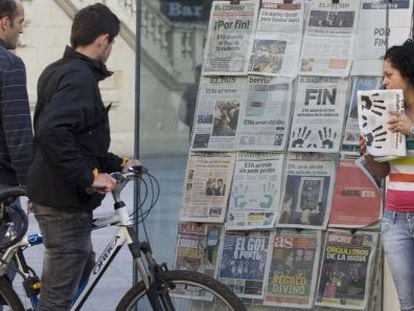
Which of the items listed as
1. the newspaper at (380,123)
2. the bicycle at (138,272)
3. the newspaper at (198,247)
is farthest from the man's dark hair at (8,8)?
the newspaper at (380,123)

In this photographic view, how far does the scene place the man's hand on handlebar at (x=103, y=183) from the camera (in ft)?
13.0

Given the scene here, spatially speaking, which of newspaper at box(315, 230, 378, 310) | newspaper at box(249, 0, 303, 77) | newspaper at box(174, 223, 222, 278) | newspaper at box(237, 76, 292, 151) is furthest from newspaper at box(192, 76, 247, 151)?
newspaper at box(315, 230, 378, 310)

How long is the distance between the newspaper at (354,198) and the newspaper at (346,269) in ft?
0.21

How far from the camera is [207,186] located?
5016 mm

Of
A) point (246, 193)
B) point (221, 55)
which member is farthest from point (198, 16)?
point (246, 193)

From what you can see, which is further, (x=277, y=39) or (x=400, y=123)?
(x=277, y=39)

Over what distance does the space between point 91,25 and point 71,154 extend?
1.90 ft

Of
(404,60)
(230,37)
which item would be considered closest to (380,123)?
(404,60)

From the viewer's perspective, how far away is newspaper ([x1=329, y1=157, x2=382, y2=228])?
4.67 m

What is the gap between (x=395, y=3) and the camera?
453cm

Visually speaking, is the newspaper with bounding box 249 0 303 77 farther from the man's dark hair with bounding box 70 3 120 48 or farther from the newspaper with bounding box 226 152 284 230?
the man's dark hair with bounding box 70 3 120 48

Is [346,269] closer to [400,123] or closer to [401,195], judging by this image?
[401,195]

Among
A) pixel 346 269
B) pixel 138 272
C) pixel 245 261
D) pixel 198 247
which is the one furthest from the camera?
pixel 198 247

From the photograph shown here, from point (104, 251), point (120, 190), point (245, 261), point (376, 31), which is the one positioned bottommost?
point (245, 261)
